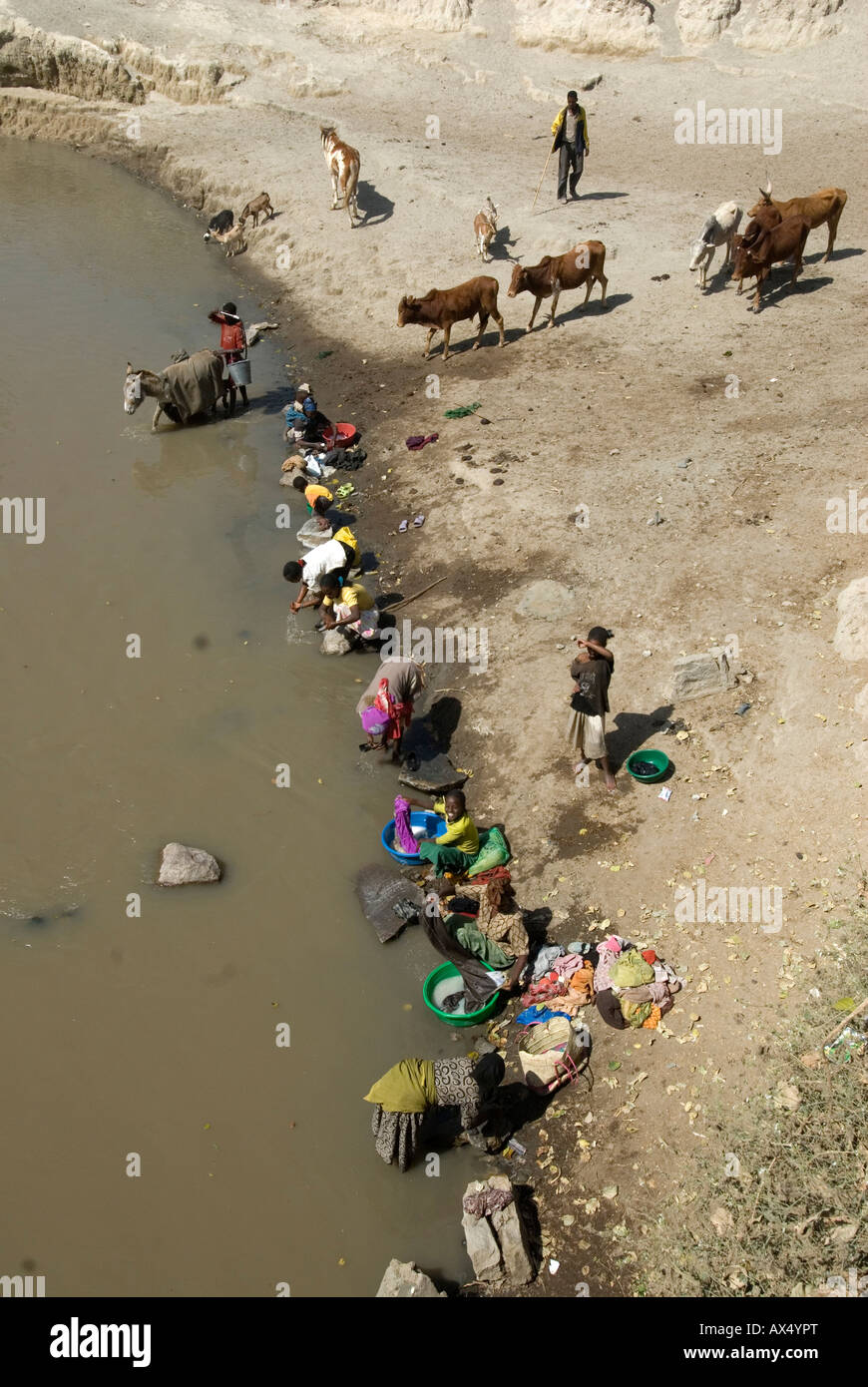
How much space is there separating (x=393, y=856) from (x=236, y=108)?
857 inches

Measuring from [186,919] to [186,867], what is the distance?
44 cm

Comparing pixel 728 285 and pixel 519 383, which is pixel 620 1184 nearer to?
Result: pixel 519 383

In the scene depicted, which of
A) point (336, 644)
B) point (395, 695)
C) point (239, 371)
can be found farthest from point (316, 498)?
point (239, 371)

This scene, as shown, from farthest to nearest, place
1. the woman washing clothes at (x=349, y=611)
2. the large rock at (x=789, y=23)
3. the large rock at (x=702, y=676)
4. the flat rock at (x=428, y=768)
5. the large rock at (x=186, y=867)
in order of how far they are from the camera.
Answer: the large rock at (x=789, y=23)
the woman washing clothes at (x=349, y=611)
the flat rock at (x=428, y=768)
the large rock at (x=702, y=676)
the large rock at (x=186, y=867)

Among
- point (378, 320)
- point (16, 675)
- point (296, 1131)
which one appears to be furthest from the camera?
point (378, 320)

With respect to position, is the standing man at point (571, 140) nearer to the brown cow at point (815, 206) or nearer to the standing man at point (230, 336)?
the brown cow at point (815, 206)

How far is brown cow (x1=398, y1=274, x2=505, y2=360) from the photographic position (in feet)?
46.7

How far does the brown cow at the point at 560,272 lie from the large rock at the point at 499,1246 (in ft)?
41.4

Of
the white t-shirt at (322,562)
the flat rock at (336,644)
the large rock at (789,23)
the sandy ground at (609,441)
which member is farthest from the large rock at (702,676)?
the large rock at (789,23)

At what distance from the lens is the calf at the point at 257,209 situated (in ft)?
63.0

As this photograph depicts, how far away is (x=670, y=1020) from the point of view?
6590mm

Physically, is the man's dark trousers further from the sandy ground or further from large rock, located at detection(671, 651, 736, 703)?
large rock, located at detection(671, 651, 736, 703)

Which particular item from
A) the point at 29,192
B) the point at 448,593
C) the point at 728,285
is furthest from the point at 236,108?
the point at 448,593

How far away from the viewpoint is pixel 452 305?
14.3 metres
